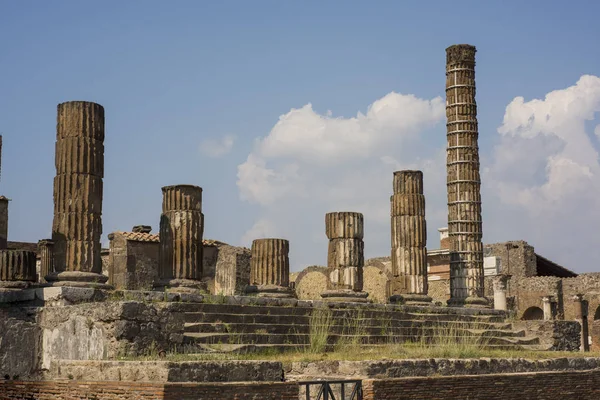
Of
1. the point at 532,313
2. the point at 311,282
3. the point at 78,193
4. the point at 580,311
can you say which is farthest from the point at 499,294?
the point at 78,193

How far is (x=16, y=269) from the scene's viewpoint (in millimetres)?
14828

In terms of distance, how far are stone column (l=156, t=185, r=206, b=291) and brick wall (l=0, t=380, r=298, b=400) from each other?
520cm

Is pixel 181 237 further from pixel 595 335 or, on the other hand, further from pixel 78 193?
pixel 595 335

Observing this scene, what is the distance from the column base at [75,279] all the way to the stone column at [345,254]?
5631mm

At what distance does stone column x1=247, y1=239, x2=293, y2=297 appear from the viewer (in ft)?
55.6

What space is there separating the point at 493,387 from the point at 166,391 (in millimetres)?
5486

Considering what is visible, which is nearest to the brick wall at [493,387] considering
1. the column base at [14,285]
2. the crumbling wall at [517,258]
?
the column base at [14,285]

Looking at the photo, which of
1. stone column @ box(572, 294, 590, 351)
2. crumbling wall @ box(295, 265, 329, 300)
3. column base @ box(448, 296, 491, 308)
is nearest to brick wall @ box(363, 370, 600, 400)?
column base @ box(448, 296, 491, 308)

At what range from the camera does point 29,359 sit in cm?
1231

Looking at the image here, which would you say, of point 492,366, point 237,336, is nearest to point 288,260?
point 237,336

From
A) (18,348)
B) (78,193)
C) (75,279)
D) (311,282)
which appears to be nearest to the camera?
(18,348)

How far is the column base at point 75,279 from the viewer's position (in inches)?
549

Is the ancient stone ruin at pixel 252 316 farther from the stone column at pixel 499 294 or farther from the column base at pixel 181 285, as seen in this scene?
the stone column at pixel 499 294

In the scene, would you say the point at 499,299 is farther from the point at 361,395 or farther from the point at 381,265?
the point at 361,395
